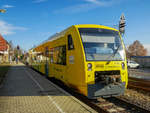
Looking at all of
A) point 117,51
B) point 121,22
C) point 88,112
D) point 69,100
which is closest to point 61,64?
point 69,100

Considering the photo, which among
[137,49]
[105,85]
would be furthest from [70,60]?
[137,49]

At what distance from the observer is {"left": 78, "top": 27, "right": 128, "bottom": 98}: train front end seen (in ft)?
21.5

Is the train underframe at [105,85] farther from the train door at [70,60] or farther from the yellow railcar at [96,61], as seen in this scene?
the train door at [70,60]

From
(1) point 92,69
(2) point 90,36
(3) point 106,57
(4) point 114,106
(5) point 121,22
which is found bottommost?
(4) point 114,106

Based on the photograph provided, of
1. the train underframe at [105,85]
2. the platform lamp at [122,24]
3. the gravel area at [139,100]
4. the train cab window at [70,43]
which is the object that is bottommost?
the gravel area at [139,100]

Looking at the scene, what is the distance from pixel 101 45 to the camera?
280 inches

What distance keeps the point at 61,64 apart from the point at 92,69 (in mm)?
2869

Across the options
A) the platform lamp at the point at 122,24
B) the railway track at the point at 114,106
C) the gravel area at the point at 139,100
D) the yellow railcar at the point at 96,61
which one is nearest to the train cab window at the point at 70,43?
the yellow railcar at the point at 96,61

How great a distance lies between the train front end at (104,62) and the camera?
654 centimetres

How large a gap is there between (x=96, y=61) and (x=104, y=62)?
35cm

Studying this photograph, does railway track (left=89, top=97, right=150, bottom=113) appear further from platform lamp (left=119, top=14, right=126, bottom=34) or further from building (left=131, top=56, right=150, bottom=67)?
building (left=131, top=56, right=150, bottom=67)

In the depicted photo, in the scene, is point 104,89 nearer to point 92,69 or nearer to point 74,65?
point 92,69

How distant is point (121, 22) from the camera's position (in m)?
12.8

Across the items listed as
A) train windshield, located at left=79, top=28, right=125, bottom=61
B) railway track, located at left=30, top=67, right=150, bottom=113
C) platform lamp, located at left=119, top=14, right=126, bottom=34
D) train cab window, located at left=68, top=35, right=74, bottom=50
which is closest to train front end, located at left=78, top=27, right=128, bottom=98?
train windshield, located at left=79, top=28, right=125, bottom=61
